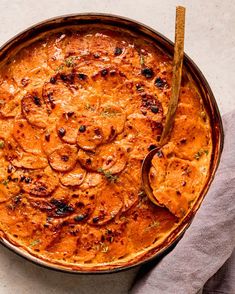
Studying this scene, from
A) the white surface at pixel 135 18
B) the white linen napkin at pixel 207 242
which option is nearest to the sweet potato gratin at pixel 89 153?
the white linen napkin at pixel 207 242

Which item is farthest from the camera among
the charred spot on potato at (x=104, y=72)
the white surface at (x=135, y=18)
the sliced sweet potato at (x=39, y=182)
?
the white surface at (x=135, y=18)

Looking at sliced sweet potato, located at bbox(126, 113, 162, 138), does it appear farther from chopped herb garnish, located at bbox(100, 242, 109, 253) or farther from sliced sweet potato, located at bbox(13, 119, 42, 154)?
chopped herb garnish, located at bbox(100, 242, 109, 253)

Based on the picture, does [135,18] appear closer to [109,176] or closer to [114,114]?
[114,114]

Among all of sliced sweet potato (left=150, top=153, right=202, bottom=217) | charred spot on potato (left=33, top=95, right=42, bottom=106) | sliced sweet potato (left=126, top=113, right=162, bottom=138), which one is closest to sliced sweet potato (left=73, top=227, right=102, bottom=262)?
sliced sweet potato (left=150, top=153, right=202, bottom=217)

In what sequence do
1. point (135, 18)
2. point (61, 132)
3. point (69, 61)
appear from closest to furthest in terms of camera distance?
point (61, 132), point (69, 61), point (135, 18)

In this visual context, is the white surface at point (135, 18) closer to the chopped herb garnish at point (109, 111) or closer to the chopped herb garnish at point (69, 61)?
the chopped herb garnish at point (69, 61)

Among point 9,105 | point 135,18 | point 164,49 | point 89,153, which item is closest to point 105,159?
point 89,153
